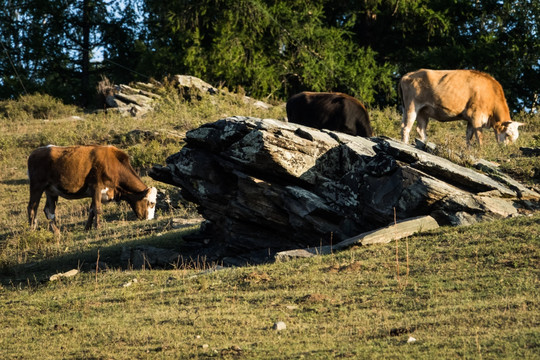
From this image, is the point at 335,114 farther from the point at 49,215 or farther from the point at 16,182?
the point at 16,182

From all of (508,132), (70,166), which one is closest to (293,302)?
(70,166)

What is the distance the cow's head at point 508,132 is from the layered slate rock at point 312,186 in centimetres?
706

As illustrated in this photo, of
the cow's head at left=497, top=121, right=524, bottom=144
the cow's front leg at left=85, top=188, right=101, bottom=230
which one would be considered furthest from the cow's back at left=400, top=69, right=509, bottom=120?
the cow's front leg at left=85, top=188, right=101, bottom=230

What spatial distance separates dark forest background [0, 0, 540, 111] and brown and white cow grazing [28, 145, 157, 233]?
664 inches

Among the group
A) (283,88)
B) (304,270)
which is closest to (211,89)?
(283,88)

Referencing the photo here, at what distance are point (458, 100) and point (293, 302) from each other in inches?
504

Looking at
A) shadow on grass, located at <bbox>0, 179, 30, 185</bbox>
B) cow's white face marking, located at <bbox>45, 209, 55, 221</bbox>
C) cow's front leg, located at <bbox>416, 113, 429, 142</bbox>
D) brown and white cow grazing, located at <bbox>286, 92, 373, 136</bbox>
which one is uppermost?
brown and white cow grazing, located at <bbox>286, 92, 373, 136</bbox>

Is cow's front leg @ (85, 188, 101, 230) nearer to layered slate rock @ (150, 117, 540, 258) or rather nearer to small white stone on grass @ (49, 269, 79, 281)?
layered slate rock @ (150, 117, 540, 258)

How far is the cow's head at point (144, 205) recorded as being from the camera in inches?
738

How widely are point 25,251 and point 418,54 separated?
84.7 ft

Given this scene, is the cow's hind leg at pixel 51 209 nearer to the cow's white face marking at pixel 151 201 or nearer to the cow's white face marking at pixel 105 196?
the cow's white face marking at pixel 105 196

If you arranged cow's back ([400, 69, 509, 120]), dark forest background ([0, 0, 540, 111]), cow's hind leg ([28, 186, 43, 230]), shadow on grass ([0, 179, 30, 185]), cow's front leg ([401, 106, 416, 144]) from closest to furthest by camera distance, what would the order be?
cow's hind leg ([28, 186, 43, 230]) → cow's back ([400, 69, 509, 120]) → cow's front leg ([401, 106, 416, 144]) → shadow on grass ([0, 179, 30, 185]) → dark forest background ([0, 0, 540, 111])

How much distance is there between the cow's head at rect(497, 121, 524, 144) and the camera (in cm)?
2100

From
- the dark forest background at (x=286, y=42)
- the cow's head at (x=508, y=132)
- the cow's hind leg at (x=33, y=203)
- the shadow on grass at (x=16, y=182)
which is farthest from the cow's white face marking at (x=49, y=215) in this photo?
the dark forest background at (x=286, y=42)
